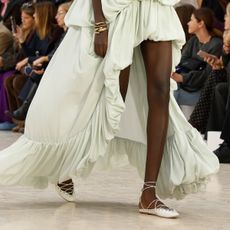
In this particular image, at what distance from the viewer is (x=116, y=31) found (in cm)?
336

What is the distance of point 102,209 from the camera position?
3.52m

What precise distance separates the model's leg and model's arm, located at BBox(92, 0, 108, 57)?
0.17 meters

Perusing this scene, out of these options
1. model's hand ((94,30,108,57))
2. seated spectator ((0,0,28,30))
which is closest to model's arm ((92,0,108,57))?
model's hand ((94,30,108,57))

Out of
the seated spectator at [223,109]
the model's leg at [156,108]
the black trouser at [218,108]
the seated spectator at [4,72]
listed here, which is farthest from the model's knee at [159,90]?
the seated spectator at [4,72]

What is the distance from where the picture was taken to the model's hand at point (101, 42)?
3.36 metres

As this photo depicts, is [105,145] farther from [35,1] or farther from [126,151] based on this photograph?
[35,1]

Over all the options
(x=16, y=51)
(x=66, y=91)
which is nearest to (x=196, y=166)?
(x=66, y=91)

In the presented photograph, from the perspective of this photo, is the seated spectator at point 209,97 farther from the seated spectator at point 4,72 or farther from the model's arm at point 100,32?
the model's arm at point 100,32

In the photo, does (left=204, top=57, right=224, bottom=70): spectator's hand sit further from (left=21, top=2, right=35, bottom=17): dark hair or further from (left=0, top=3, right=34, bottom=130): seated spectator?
(left=21, top=2, right=35, bottom=17): dark hair

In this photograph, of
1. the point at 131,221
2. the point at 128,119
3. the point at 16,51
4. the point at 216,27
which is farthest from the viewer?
the point at 16,51

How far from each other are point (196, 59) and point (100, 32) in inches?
142

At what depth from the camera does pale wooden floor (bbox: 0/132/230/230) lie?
10.4 feet

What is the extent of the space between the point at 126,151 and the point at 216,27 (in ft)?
11.5

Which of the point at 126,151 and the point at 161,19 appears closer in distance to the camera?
the point at 161,19
